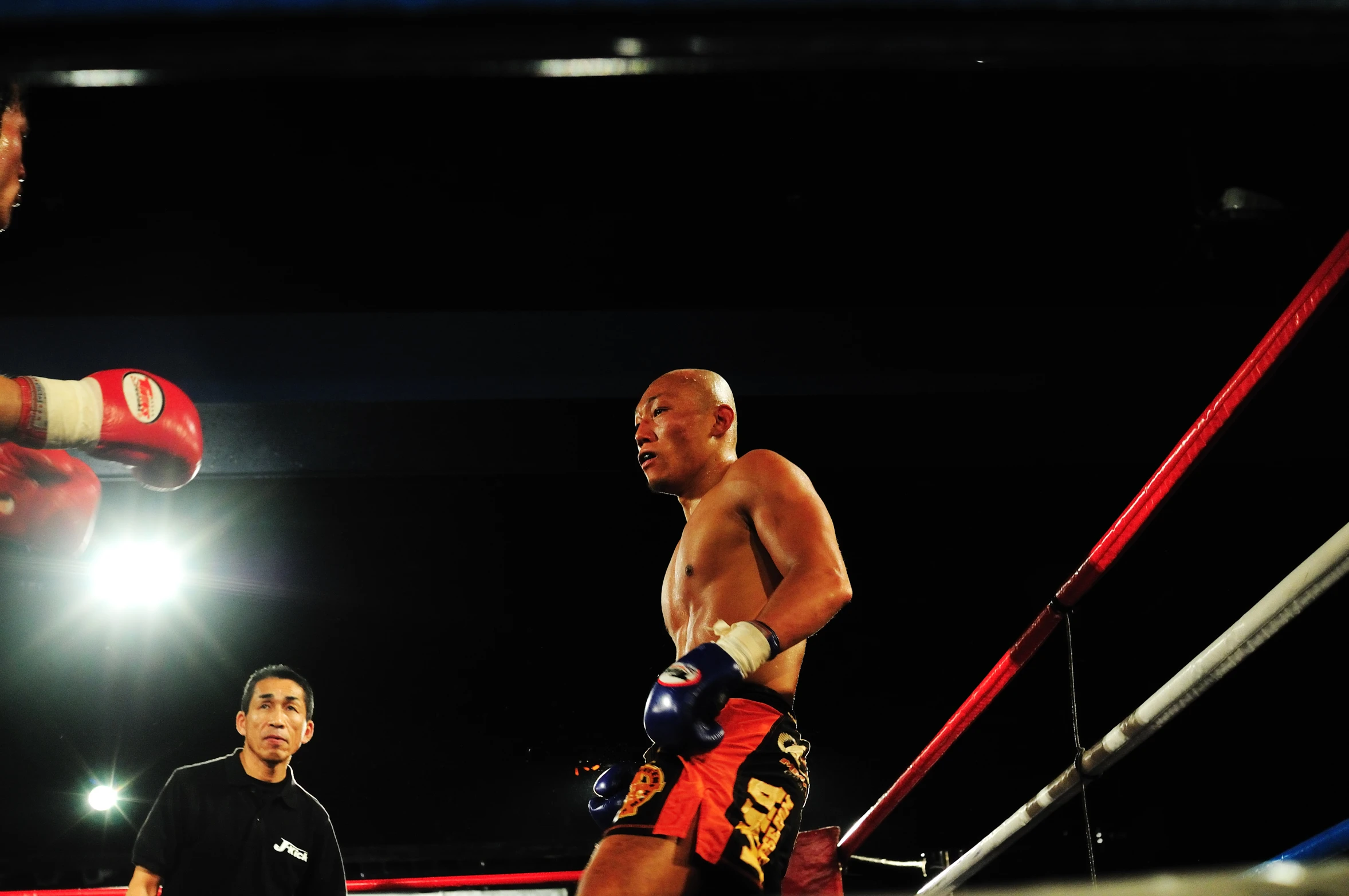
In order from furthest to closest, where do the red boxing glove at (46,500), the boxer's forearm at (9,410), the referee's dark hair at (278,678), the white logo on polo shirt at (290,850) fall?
the referee's dark hair at (278,678), the white logo on polo shirt at (290,850), the red boxing glove at (46,500), the boxer's forearm at (9,410)

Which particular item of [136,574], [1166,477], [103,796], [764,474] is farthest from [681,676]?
[103,796]

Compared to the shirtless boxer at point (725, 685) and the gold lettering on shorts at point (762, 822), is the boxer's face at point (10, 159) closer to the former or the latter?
the shirtless boxer at point (725, 685)

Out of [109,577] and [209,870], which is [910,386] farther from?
[109,577]

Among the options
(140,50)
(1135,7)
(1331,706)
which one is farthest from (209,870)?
(1331,706)

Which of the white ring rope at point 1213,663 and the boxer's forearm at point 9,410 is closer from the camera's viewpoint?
the white ring rope at point 1213,663

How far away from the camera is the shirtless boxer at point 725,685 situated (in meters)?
1.29

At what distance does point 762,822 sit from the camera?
52.8 inches

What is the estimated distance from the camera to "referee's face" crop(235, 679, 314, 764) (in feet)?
8.02

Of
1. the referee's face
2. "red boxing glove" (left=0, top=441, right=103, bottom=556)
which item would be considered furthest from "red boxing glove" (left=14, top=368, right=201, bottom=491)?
the referee's face

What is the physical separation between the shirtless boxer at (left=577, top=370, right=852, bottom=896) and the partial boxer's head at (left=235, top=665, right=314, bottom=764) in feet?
3.99

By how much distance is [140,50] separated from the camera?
0.47m

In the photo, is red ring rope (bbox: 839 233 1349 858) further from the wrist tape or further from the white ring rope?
the wrist tape

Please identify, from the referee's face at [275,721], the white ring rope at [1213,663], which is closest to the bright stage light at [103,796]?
the referee's face at [275,721]

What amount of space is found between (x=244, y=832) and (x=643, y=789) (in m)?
1.37
